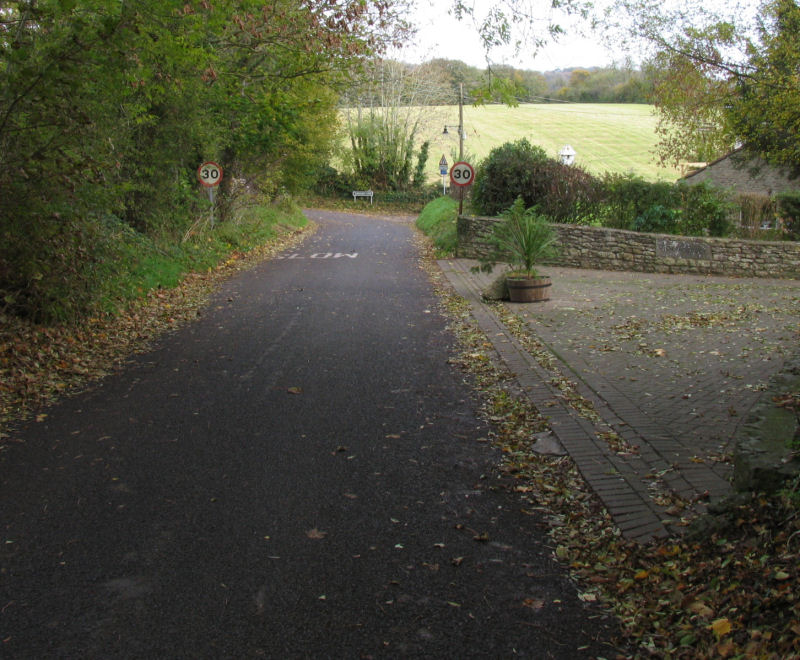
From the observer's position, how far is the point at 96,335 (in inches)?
381

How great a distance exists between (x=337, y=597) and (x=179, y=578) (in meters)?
0.86

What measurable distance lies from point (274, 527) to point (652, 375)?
15.7 feet

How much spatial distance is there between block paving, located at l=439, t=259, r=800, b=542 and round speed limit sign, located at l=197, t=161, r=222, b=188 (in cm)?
851

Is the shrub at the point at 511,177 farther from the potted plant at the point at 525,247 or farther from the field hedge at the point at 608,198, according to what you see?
the potted plant at the point at 525,247

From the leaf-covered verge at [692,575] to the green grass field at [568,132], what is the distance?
1906 inches

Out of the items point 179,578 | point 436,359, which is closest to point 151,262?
point 436,359

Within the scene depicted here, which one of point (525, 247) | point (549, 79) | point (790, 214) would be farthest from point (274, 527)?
point (549, 79)

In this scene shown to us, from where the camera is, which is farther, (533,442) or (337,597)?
(533,442)

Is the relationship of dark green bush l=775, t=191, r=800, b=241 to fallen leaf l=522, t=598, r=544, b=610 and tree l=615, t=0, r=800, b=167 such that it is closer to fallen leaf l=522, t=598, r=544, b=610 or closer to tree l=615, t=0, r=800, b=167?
tree l=615, t=0, r=800, b=167

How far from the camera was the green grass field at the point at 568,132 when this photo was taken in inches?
2219

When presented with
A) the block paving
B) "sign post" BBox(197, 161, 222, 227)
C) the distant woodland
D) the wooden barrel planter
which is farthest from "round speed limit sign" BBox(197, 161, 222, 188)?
the wooden barrel planter

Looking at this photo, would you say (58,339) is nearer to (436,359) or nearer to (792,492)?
(436,359)

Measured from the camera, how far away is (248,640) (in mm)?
3199

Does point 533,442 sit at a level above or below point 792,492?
below
